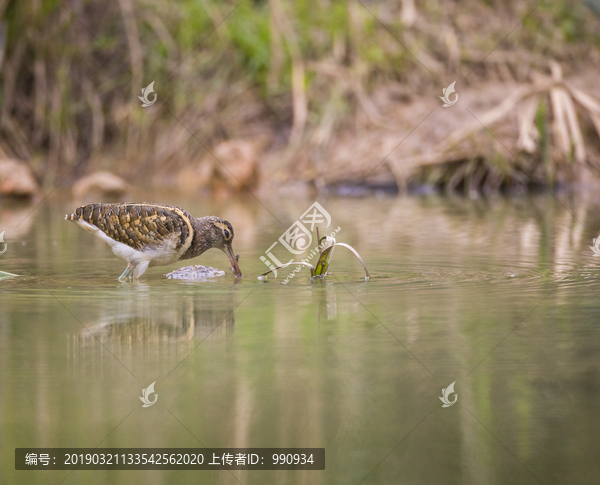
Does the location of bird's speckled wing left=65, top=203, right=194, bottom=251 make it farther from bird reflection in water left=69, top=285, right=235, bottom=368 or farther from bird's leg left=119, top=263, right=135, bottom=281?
bird reflection in water left=69, top=285, right=235, bottom=368

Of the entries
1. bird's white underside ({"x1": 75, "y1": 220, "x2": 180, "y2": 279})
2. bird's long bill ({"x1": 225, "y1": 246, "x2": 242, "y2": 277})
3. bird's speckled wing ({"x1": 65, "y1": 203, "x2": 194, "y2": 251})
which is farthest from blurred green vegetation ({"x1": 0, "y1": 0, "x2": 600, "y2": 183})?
bird's white underside ({"x1": 75, "y1": 220, "x2": 180, "y2": 279})

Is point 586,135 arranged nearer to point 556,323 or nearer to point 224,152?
point 224,152

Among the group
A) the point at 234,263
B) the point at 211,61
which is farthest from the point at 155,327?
the point at 211,61

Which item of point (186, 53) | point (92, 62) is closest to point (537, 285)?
point (186, 53)

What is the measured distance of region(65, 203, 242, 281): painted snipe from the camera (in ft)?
19.4

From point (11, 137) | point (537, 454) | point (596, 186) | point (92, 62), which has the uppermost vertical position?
point (92, 62)

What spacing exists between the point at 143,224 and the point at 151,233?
0.10m

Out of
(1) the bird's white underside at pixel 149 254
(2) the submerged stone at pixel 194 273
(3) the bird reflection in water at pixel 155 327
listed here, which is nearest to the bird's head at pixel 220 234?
(2) the submerged stone at pixel 194 273

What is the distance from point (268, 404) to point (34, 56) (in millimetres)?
14463

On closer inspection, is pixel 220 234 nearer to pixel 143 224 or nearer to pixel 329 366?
pixel 143 224

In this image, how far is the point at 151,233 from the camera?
5.92m

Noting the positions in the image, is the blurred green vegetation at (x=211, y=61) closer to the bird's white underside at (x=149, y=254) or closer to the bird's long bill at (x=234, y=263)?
the bird's long bill at (x=234, y=263)

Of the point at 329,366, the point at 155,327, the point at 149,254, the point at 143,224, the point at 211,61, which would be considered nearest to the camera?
the point at 329,366

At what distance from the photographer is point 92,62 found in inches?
652
